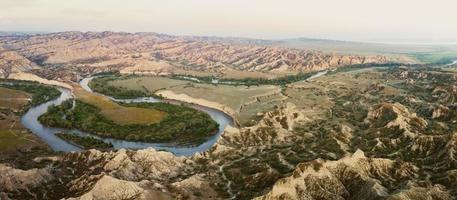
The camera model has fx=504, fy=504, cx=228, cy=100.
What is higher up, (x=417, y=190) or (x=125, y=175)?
(x=417, y=190)

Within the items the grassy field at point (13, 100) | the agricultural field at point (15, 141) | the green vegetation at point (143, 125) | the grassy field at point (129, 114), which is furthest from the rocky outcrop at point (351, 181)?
the grassy field at point (13, 100)

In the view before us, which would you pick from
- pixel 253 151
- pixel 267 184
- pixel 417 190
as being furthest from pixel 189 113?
pixel 417 190

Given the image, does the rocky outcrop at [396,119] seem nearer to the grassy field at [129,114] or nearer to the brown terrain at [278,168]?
the brown terrain at [278,168]

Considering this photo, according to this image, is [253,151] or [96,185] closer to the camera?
[96,185]

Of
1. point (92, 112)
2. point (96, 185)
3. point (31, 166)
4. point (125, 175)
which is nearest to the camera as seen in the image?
point (96, 185)

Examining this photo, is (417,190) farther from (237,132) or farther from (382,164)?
(237,132)

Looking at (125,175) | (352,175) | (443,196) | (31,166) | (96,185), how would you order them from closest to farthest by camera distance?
(443,196) < (96,185) < (352,175) < (125,175) < (31,166)

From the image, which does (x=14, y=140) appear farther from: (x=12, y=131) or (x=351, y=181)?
(x=351, y=181)
